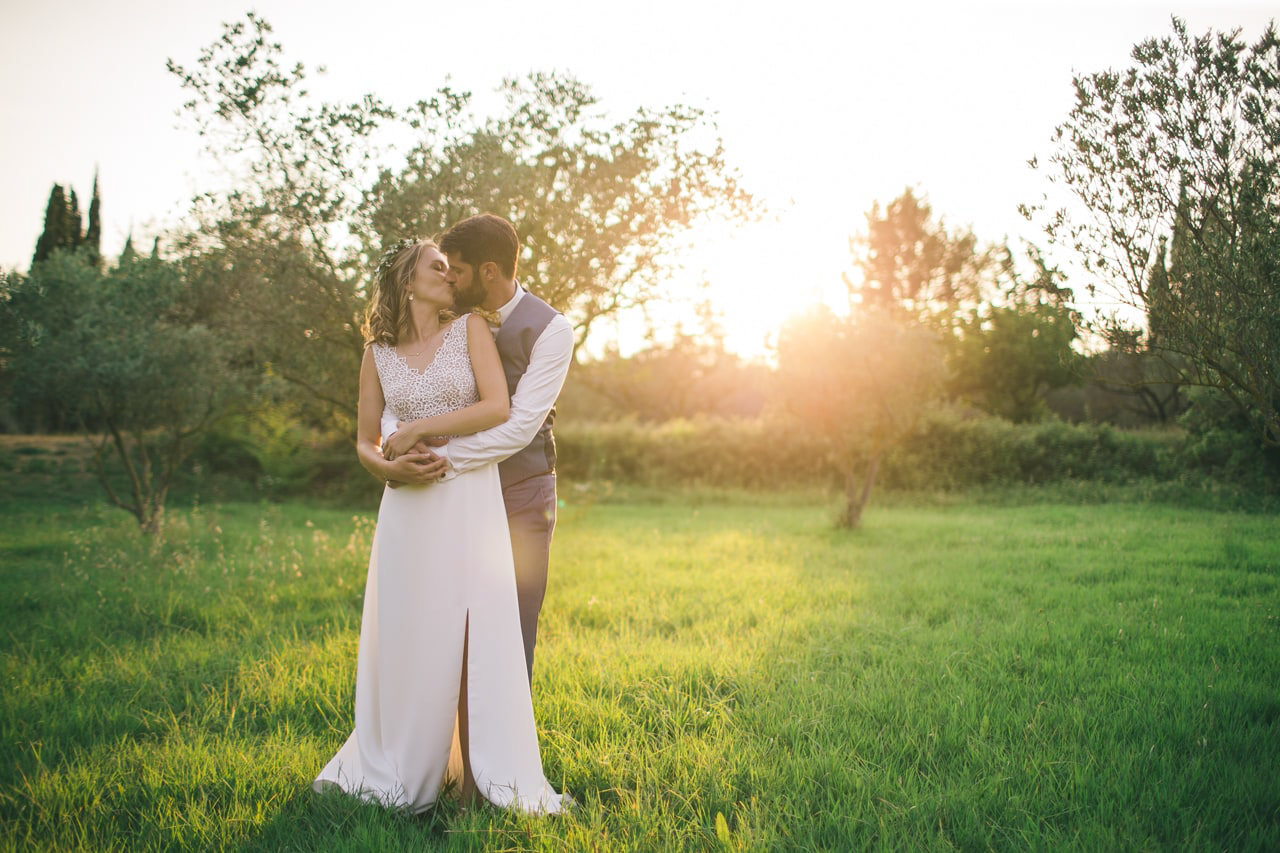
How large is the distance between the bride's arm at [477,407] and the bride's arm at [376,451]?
4.2 inches

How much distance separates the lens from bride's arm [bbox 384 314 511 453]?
340 cm

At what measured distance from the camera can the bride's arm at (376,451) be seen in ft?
10.9

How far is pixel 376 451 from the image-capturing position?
357 cm

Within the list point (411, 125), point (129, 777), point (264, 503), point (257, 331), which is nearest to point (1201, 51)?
point (411, 125)

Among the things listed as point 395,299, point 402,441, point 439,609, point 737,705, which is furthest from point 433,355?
point 737,705

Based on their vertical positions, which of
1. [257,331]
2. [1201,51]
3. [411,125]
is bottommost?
[257,331]

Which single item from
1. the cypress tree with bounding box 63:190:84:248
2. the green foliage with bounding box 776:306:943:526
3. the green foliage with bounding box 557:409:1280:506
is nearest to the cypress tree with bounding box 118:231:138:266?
the green foliage with bounding box 776:306:943:526

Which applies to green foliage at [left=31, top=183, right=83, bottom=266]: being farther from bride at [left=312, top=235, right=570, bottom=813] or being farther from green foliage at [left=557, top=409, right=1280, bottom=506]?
bride at [left=312, top=235, right=570, bottom=813]

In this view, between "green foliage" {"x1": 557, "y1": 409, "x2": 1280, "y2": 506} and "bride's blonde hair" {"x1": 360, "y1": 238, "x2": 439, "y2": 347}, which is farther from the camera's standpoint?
"green foliage" {"x1": 557, "y1": 409, "x2": 1280, "y2": 506}

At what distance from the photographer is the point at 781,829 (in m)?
3.18

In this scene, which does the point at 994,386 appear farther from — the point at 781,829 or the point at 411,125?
the point at 781,829

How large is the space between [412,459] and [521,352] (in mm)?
766

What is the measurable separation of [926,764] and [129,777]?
13.3ft

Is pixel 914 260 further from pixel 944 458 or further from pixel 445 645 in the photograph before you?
pixel 445 645
